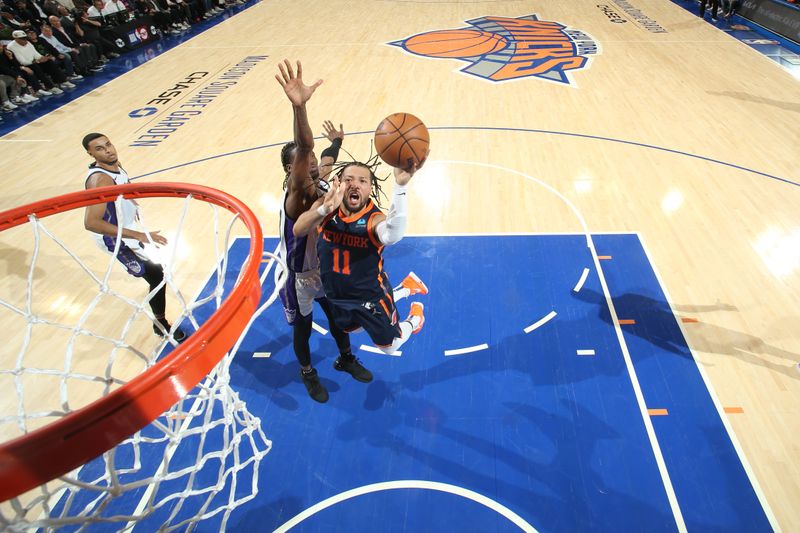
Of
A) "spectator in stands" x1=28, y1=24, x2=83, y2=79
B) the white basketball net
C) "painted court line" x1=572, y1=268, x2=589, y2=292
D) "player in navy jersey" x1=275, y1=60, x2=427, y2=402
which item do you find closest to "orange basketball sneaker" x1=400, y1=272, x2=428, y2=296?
"player in navy jersey" x1=275, y1=60, x2=427, y2=402

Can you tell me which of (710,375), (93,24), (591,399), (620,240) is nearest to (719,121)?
(620,240)

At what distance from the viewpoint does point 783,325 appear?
162 inches

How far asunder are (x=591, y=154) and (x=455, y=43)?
5.85 m

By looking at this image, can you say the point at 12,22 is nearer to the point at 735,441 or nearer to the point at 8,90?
the point at 8,90

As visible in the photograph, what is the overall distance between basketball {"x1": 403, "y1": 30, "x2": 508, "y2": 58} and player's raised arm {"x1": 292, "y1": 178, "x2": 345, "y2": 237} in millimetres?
8980

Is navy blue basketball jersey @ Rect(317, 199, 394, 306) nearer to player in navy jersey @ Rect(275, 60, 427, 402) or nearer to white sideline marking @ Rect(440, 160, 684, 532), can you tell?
player in navy jersey @ Rect(275, 60, 427, 402)

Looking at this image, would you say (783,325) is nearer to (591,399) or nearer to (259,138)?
(591,399)

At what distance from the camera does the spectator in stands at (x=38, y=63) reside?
9.43 meters

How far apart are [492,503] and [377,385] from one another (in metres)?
1.17

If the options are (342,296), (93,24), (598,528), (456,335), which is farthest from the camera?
(93,24)

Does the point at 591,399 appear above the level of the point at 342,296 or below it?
below

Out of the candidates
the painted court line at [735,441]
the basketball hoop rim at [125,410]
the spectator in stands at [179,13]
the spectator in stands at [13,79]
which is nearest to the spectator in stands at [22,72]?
the spectator in stands at [13,79]

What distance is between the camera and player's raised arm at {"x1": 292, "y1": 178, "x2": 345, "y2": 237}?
8.36 feet

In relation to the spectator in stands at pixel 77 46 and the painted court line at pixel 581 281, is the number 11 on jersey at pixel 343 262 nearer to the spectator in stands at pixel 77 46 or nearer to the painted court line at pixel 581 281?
the painted court line at pixel 581 281
